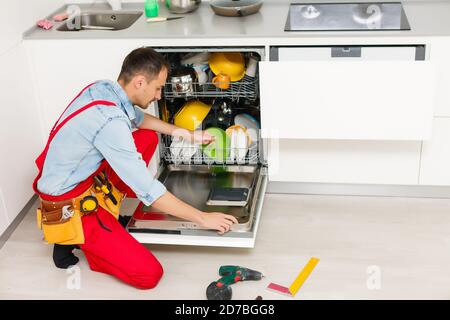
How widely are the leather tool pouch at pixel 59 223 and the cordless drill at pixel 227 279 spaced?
0.55 m

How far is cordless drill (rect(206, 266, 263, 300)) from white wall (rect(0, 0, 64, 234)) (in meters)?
0.99

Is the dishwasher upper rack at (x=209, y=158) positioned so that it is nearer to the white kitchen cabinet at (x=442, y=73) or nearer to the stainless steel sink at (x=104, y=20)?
the stainless steel sink at (x=104, y=20)

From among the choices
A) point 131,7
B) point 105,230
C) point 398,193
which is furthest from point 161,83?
point 398,193

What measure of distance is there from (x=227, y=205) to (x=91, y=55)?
90 centimetres

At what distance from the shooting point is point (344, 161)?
2908 millimetres

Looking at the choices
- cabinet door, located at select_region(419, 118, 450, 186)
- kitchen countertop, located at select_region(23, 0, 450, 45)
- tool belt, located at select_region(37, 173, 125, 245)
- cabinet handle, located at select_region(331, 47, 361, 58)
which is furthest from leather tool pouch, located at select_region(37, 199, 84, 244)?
cabinet door, located at select_region(419, 118, 450, 186)

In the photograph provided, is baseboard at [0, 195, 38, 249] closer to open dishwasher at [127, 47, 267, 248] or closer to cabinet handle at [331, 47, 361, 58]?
open dishwasher at [127, 47, 267, 248]

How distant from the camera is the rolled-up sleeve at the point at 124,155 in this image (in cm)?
228

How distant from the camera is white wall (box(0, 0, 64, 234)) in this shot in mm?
2750

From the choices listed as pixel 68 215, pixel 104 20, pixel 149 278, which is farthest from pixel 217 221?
pixel 104 20

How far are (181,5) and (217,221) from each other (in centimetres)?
117

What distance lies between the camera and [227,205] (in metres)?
2.72

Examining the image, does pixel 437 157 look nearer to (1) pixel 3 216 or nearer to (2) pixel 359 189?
(2) pixel 359 189

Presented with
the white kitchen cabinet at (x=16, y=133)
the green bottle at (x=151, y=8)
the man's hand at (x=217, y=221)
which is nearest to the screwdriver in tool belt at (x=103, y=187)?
the man's hand at (x=217, y=221)
